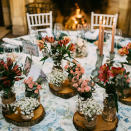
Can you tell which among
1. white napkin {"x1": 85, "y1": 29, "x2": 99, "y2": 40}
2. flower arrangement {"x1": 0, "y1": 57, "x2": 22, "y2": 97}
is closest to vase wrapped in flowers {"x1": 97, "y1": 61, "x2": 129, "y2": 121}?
flower arrangement {"x1": 0, "y1": 57, "x2": 22, "y2": 97}

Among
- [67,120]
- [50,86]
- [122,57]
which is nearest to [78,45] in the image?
[122,57]

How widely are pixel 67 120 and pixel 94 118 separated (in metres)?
0.24

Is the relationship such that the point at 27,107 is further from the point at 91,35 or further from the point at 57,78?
the point at 91,35

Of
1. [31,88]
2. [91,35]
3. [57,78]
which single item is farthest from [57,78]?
[91,35]

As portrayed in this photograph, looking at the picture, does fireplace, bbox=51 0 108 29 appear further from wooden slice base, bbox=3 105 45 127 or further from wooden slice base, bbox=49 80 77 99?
wooden slice base, bbox=3 105 45 127

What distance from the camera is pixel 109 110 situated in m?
1.45

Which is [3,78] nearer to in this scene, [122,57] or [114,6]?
[122,57]

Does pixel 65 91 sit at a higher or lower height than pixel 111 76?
lower

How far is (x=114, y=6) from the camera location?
17.4 feet

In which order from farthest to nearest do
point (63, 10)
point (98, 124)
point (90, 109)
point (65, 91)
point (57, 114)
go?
1. point (63, 10)
2. point (65, 91)
3. point (57, 114)
4. point (98, 124)
5. point (90, 109)

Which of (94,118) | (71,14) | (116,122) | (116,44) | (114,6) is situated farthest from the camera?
(71,14)

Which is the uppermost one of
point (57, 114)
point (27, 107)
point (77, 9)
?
point (77, 9)

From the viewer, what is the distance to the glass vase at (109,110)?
4.66 ft

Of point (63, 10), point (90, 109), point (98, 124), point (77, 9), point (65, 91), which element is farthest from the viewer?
point (63, 10)
